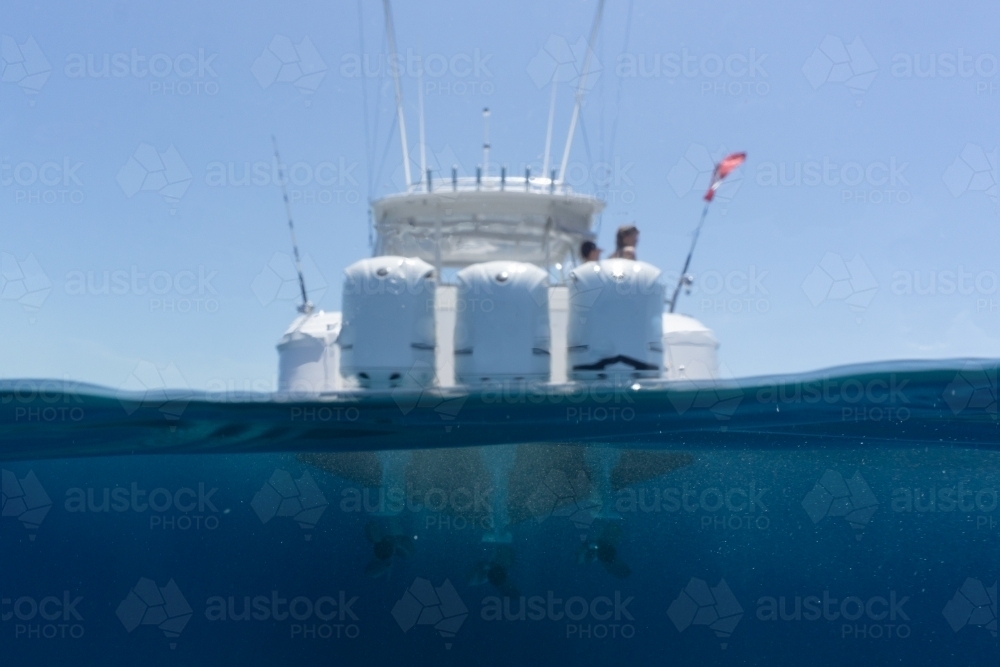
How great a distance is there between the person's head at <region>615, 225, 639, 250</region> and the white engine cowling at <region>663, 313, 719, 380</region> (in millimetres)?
1532

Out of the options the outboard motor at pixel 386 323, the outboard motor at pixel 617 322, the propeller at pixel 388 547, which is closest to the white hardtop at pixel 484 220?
the outboard motor at pixel 386 323

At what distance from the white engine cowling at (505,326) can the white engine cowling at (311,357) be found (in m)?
3.25

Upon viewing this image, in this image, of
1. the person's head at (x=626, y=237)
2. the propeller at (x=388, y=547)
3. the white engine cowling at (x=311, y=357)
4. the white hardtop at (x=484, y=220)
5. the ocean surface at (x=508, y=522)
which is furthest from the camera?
the ocean surface at (x=508, y=522)

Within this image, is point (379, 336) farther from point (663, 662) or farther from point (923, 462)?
point (663, 662)

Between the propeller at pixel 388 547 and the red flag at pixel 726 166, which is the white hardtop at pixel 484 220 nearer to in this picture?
the red flag at pixel 726 166

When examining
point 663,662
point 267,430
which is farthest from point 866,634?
point 267,430

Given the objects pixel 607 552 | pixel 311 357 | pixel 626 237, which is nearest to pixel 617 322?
pixel 626 237

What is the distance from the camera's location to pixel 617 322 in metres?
7.60

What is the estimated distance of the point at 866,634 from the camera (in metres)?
31.7

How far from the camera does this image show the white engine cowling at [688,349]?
400 inches

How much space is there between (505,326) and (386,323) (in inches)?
49.5

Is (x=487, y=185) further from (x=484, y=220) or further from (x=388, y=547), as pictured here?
(x=388, y=547)

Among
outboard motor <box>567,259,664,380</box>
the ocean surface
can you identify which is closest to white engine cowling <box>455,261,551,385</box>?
outboard motor <box>567,259,664,380</box>

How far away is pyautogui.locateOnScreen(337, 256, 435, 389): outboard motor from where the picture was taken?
25.0ft
